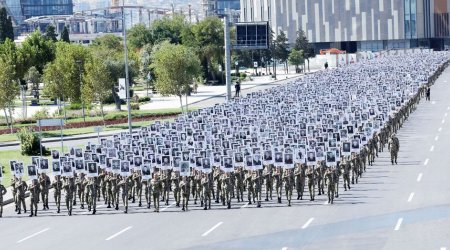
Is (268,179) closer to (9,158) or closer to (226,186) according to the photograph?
(226,186)

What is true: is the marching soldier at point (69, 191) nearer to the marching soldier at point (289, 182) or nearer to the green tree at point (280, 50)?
the marching soldier at point (289, 182)

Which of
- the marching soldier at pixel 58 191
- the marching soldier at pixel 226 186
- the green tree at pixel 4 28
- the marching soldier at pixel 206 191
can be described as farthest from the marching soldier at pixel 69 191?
the green tree at pixel 4 28

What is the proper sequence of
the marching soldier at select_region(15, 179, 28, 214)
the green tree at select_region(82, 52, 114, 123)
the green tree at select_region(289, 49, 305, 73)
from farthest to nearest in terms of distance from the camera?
the green tree at select_region(289, 49, 305, 73), the green tree at select_region(82, 52, 114, 123), the marching soldier at select_region(15, 179, 28, 214)

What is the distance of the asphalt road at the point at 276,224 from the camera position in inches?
1203

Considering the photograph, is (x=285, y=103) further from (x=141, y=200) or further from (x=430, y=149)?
(x=141, y=200)

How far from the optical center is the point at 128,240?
32219 mm

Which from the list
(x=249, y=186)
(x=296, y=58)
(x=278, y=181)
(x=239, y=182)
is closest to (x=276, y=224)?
(x=249, y=186)

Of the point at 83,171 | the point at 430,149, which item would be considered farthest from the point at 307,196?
the point at 430,149

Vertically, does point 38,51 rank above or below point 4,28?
below

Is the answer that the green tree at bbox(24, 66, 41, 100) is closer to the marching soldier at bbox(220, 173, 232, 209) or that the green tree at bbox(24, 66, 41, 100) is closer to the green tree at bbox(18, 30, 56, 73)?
the green tree at bbox(18, 30, 56, 73)

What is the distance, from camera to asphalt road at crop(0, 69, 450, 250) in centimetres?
3055

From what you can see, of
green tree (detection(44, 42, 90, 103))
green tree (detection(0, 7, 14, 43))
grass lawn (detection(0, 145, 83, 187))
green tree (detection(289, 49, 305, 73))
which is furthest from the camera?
green tree (detection(289, 49, 305, 73))

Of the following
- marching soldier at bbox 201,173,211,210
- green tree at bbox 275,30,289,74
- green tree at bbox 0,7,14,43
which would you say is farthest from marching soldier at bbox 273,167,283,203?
green tree at bbox 275,30,289,74

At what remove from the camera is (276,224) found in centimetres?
3400
